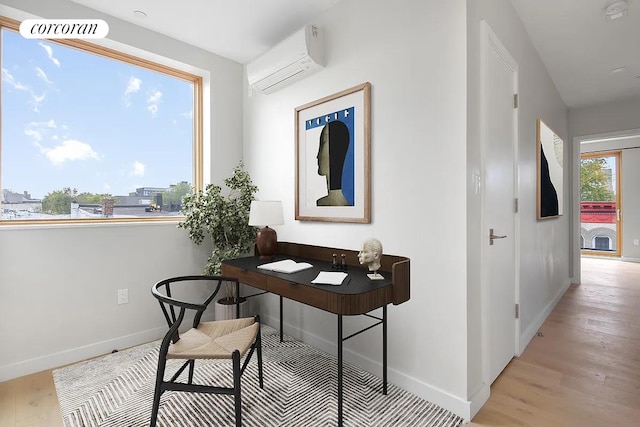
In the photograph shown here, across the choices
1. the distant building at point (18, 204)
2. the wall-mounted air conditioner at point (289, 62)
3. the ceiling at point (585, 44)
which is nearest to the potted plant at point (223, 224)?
the wall-mounted air conditioner at point (289, 62)

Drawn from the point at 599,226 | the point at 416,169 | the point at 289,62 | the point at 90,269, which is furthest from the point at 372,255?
the point at 599,226

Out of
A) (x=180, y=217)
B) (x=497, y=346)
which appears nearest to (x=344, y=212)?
(x=497, y=346)

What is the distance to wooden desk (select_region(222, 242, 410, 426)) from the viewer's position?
5.21 feet

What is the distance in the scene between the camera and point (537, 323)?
3012 mm

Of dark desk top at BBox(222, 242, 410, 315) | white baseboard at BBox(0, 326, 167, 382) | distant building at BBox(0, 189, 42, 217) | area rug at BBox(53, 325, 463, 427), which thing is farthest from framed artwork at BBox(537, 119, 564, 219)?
distant building at BBox(0, 189, 42, 217)

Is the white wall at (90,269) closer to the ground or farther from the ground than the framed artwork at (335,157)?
closer to the ground

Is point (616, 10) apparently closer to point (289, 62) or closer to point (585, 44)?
point (585, 44)

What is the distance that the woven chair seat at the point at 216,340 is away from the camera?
154cm

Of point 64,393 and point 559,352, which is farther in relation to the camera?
point 559,352

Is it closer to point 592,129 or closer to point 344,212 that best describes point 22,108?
point 344,212

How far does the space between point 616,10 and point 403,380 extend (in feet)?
9.84

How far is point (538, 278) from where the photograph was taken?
9.98 feet

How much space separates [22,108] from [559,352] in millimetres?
4452

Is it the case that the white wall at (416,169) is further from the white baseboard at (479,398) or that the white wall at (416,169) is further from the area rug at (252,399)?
the area rug at (252,399)
